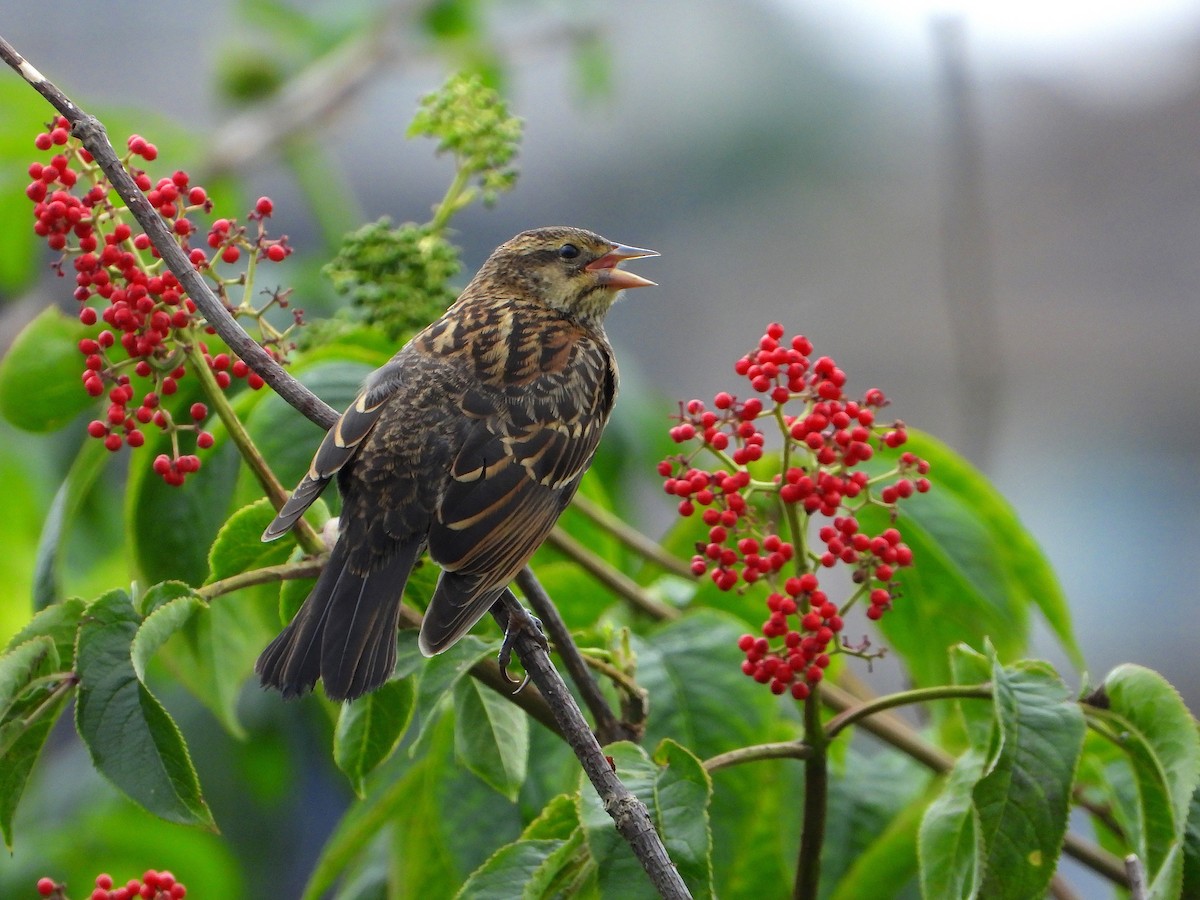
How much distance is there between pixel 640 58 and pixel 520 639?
37.9 feet

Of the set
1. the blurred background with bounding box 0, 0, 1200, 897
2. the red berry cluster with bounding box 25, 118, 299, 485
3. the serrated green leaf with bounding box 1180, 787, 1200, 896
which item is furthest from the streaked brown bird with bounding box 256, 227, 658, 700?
the blurred background with bounding box 0, 0, 1200, 897

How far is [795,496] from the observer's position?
1.93 m

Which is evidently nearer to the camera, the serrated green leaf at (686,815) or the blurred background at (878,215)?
the serrated green leaf at (686,815)

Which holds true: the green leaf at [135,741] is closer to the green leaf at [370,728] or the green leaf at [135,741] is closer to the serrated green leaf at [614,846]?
the green leaf at [370,728]

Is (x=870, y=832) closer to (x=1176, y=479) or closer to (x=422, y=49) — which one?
(x=422, y=49)

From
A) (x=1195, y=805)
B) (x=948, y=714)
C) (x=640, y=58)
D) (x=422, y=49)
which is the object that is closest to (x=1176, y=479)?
(x=640, y=58)

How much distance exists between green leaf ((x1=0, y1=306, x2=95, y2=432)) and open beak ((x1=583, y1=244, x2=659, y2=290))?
4.42 ft

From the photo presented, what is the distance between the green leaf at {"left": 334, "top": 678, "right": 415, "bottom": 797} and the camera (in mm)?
1931

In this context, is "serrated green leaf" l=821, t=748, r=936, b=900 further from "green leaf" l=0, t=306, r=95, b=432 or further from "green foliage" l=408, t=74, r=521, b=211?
"green leaf" l=0, t=306, r=95, b=432

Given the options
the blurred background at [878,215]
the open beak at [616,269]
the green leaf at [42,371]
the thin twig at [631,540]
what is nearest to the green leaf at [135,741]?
the green leaf at [42,371]

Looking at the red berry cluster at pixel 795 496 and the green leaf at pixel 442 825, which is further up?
the red berry cluster at pixel 795 496

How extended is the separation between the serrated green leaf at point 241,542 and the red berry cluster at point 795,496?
0.59 meters

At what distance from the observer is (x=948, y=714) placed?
2715 millimetres

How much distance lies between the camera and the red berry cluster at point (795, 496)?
76.8 inches
